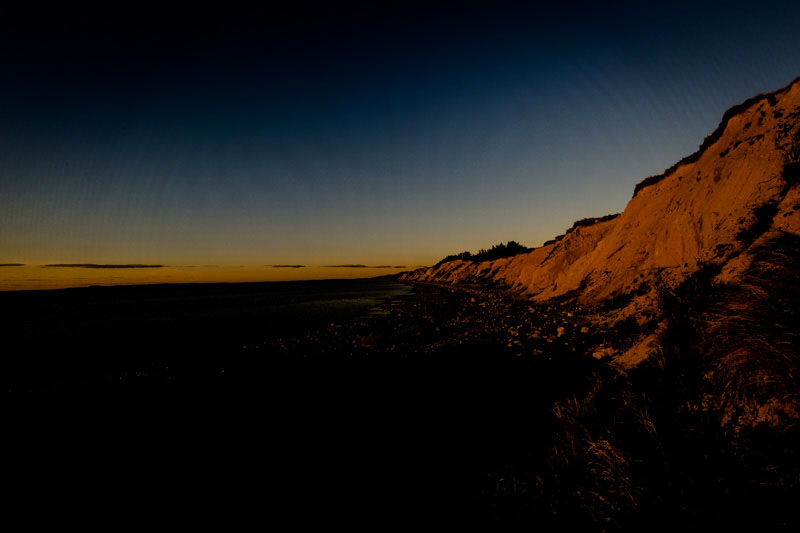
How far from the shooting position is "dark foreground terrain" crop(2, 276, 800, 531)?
2.60m

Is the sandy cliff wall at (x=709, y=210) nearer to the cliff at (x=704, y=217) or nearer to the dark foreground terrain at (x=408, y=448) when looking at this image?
the cliff at (x=704, y=217)

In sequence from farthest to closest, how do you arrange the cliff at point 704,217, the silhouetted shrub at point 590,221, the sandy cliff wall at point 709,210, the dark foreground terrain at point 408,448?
the silhouetted shrub at point 590,221 → the sandy cliff wall at point 709,210 → the cliff at point 704,217 → the dark foreground terrain at point 408,448

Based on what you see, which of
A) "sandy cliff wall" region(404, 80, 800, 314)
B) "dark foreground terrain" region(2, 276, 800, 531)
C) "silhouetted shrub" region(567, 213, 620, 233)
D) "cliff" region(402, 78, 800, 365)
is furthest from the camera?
"silhouetted shrub" region(567, 213, 620, 233)

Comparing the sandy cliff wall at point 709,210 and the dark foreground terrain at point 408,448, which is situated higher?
the sandy cliff wall at point 709,210

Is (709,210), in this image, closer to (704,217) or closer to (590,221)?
(704,217)

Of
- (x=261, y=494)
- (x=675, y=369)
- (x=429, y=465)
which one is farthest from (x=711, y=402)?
(x=261, y=494)

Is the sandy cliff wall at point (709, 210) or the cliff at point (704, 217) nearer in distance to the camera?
the cliff at point (704, 217)

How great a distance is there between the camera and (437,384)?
316 inches

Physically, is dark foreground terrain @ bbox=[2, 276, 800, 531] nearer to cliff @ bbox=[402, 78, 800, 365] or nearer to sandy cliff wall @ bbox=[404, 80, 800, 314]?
cliff @ bbox=[402, 78, 800, 365]

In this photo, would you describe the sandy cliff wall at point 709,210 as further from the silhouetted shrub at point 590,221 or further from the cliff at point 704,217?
the silhouetted shrub at point 590,221

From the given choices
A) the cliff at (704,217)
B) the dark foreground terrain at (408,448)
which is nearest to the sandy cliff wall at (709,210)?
the cliff at (704,217)

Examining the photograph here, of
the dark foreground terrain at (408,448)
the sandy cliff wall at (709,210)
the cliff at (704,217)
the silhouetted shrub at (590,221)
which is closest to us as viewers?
the dark foreground terrain at (408,448)

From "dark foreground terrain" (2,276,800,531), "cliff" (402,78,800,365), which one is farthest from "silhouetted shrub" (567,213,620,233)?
"dark foreground terrain" (2,276,800,531)

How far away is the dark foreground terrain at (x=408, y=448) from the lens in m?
2.60
